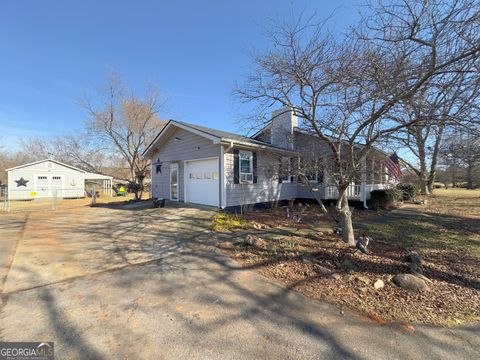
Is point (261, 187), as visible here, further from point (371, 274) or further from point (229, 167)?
point (371, 274)

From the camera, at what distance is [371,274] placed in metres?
3.84

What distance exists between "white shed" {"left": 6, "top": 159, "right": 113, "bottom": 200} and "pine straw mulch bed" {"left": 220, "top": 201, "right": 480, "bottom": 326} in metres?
21.0

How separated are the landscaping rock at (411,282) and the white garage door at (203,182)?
7.17 metres

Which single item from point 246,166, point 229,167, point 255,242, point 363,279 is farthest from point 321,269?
point 246,166

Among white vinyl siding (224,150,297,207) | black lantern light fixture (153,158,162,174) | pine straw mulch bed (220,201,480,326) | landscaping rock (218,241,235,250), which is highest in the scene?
black lantern light fixture (153,158,162,174)

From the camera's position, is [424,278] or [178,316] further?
[424,278]

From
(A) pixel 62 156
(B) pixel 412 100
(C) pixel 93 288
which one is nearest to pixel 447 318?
(B) pixel 412 100

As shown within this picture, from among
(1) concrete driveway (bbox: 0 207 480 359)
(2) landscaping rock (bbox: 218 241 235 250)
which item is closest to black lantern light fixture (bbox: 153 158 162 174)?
(1) concrete driveway (bbox: 0 207 480 359)

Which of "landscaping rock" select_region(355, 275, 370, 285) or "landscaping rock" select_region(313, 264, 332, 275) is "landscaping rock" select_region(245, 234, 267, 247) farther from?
"landscaping rock" select_region(355, 275, 370, 285)

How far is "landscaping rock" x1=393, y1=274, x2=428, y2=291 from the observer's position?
3.39 metres

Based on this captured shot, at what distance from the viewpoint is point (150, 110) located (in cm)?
2378

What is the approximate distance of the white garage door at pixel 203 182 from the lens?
10000 millimetres

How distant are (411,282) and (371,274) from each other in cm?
54

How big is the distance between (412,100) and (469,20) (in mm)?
1253
